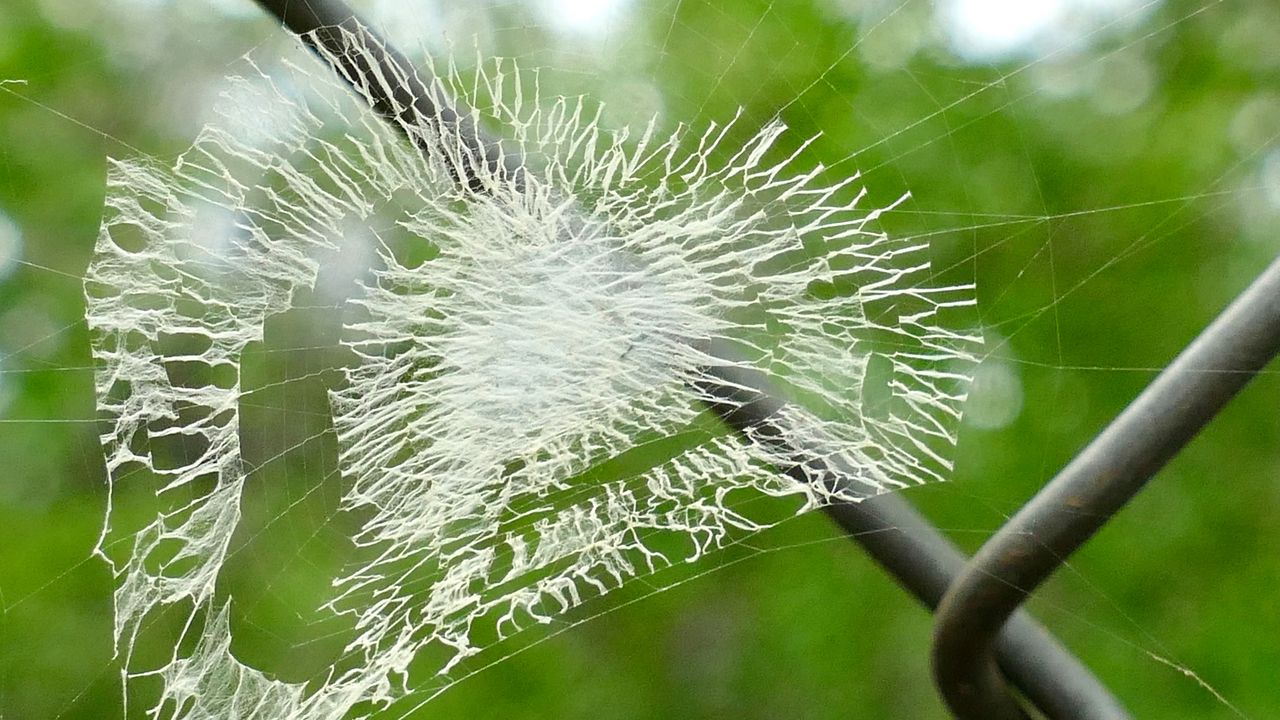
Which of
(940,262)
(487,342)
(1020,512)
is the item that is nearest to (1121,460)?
(1020,512)

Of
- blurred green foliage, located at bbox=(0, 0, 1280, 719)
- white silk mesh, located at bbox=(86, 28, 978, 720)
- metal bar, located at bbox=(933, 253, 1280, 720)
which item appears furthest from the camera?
blurred green foliage, located at bbox=(0, 0, 1280, 719)

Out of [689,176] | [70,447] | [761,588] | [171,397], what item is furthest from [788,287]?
[70,447]

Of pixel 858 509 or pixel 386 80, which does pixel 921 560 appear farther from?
pixel 386 80

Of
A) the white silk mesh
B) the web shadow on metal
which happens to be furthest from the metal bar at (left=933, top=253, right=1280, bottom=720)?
the white silk mesh

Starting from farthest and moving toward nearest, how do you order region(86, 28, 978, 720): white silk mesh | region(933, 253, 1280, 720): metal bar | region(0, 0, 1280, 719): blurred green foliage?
1. region(0, 0, 1280, 719): blurred green foliage
2. region(86, 28, 978, 720): white silk mesh
3. region(933, 253, 1280, 720): metal bar

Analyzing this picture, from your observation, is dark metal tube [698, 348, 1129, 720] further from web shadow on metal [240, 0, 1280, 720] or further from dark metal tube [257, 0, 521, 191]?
dark metal tube [257, 0, 521, 191]

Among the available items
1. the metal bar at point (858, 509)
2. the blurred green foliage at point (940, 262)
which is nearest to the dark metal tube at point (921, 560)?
the metal bar at point (858, 509)
